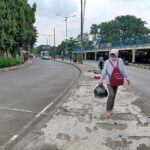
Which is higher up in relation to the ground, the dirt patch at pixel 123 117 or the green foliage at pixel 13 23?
the green foliage at pixel 13 23

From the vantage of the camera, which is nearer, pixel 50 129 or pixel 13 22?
pixel 50 129

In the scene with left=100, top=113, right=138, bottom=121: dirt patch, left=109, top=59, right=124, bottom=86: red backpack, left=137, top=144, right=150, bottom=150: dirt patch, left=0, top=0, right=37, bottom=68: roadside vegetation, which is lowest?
left=100, top=113, right=138, bottom=121: dirt patch

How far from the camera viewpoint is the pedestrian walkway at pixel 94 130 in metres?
6.50

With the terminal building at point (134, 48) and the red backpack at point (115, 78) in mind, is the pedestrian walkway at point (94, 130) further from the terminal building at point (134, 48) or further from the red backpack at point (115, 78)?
the terminal building at point (134, 48)

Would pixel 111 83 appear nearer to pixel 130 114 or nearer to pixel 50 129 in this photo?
pixel 130 114

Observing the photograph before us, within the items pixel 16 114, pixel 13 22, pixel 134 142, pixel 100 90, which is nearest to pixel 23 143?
pixel 134 142

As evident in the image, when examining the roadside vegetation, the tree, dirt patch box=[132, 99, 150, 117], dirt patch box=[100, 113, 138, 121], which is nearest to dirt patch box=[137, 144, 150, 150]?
dirt patch box=[100, 113, 138, 121]

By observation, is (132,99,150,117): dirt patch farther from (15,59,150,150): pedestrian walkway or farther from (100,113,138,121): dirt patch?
(100,113,138,121): dirt patch

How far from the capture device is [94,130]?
25.0ft

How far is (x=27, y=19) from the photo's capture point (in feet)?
175

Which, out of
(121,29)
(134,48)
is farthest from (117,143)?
(121,29)

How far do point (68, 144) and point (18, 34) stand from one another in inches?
1637

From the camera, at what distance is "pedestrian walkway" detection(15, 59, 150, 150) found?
6504 millimetres

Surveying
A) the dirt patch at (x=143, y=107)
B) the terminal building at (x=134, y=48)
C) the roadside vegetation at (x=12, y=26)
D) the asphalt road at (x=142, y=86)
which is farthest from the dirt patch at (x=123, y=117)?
the terminal building at (x=134, y=48)
